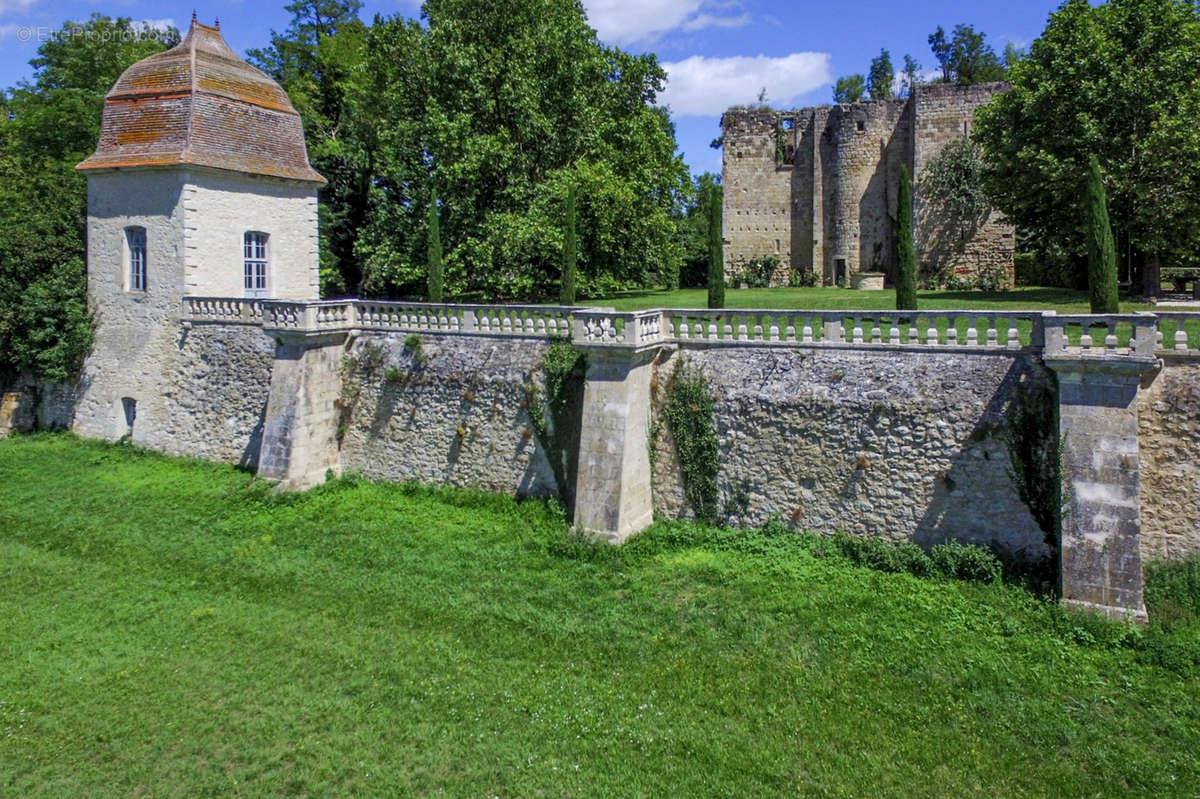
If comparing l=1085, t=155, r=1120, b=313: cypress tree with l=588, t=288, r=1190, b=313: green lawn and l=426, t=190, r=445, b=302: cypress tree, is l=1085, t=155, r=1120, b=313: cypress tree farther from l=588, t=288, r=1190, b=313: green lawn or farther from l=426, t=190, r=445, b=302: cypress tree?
l=426, t=190, r=445, b=302: cypress tree

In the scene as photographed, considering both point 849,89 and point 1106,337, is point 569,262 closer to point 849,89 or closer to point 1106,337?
point 1106,337

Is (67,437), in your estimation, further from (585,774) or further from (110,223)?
(585,774)

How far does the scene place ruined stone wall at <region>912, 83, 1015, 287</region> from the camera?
31359 millimetres

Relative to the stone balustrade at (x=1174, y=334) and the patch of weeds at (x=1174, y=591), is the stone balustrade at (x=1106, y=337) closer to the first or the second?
the stone balustrade at (x=1174, y=334)

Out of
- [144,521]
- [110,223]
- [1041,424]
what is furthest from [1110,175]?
[110,223]

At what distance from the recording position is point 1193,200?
70.8 feet

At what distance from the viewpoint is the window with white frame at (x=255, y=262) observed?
2145cm

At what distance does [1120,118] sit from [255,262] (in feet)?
79.0

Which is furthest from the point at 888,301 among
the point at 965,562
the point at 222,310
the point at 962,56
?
the point at 962,56

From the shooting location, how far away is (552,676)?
33.1ft

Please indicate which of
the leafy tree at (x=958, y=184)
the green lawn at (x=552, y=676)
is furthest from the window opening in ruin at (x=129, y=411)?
the leafy tree at (x=958, y=184)

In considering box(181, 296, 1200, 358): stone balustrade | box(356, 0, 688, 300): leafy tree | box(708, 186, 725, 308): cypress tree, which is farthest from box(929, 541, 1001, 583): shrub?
box(356, 0, 688, 300): leafy tree

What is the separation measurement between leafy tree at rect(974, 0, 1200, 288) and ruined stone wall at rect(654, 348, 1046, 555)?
13675 millimetres

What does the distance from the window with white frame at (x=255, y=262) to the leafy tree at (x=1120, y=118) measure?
21713 mm
